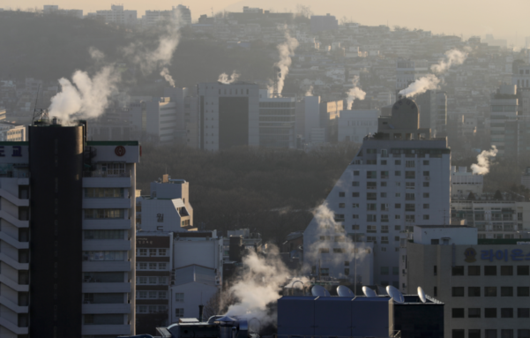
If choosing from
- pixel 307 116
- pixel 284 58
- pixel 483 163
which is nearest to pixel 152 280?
pixel 483 163

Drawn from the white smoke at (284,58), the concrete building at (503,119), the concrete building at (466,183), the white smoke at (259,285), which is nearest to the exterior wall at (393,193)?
the white smoke at (259,285)

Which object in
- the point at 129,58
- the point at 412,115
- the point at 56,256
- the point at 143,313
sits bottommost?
the point at 143,313

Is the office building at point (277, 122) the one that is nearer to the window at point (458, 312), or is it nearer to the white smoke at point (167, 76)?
the white smoke at point (167, 76)

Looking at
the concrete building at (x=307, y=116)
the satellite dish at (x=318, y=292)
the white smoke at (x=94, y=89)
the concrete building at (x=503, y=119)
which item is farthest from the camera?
the white smoke at (x=94, y=89)

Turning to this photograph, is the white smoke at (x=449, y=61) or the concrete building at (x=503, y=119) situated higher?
Answer: the white smoke at (x=449, y=61)

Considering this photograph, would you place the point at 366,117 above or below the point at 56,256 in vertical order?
above

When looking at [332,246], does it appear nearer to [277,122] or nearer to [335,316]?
[335,316]

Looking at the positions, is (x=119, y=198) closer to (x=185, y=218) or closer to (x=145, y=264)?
(x=145, y=264)

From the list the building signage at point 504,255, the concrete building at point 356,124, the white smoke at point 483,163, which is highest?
the concrete building at point 356,124

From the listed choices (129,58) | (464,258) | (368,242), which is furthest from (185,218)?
(129,58)
